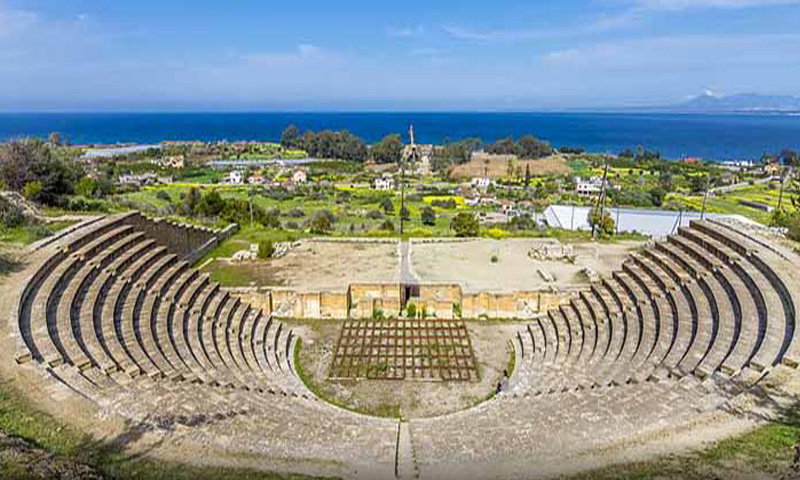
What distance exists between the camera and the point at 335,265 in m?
22.3

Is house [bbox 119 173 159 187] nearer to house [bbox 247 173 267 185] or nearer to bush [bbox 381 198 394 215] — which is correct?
house [bbox 247 173 267 185]

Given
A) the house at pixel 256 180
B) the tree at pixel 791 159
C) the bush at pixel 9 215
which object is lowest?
the house at pixel 256 180

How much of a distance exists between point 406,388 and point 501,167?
89.4 meters

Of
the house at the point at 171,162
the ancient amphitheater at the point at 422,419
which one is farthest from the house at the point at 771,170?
the house at the point at 171,162

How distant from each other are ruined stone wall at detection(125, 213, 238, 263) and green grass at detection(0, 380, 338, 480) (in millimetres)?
11314

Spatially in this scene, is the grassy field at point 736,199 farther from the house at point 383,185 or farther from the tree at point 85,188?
the tree at point 85,188

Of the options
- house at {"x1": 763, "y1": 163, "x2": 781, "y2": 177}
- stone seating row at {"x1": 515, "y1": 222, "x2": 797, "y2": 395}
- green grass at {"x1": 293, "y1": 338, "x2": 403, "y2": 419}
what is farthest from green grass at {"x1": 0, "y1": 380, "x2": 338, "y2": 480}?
house at {"x1": 763, "y1": 163, "x2": 781, "y2": 177}

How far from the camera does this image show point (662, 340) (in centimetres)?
1248

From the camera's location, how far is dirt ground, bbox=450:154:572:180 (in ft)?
305

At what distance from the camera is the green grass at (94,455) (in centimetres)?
640

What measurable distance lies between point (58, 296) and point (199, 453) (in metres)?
7.45

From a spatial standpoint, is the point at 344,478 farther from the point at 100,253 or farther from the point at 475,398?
the point at 100,253

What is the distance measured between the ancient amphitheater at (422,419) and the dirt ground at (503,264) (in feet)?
8.72

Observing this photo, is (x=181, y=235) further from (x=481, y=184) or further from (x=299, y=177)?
(x=481, y=184)
